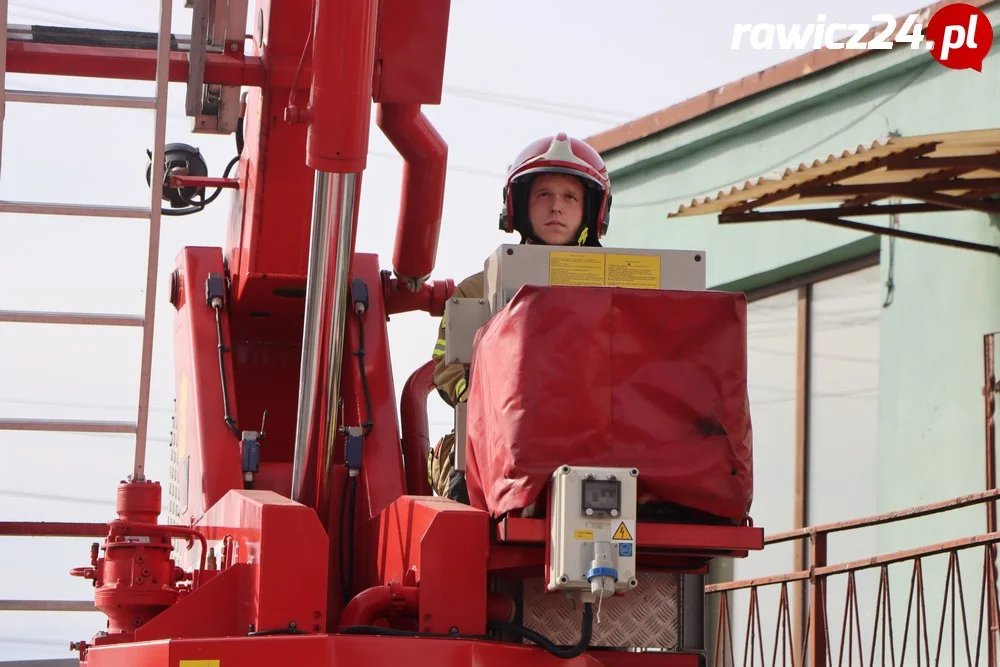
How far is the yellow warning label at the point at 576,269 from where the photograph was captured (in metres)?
4.53

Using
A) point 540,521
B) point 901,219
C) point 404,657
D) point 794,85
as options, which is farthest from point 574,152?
point 794,85

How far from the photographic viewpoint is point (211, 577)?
4.79m

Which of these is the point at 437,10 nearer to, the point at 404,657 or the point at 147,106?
the point at 147,106

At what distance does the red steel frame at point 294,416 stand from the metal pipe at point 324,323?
6 centimetres

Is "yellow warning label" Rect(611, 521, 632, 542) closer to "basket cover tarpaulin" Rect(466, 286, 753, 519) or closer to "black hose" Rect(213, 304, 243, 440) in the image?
"basket cover tarpaulin" Rect(466, 286, 753, 519)

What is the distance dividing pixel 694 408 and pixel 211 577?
1593mm

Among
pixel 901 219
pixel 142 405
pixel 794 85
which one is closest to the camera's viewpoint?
pixel 142 405

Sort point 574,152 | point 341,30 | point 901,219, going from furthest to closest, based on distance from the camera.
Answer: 1. point 901,219
2. point 574,152
3. point 341,30

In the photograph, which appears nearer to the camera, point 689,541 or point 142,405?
point 689,541

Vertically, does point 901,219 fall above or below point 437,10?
above

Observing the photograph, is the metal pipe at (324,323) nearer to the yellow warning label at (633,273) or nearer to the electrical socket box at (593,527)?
the yellow warning label at (633,273)

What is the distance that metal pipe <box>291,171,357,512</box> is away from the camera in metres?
4.46

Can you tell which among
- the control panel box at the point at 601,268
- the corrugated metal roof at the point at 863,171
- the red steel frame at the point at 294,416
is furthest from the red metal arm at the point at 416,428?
the corrugated metal roof at the point at 863,171

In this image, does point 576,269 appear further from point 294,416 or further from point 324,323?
point 294,416
